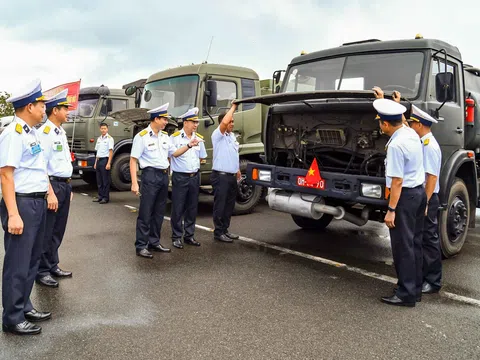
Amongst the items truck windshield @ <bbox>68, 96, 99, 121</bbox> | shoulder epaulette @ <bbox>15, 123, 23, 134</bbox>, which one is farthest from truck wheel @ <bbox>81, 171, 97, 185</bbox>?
shoulder epaulette @ <bbox>15, 123, 23, 134</bbox>

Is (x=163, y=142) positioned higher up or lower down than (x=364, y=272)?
higher up

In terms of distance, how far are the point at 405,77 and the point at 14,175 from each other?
12.8 feet

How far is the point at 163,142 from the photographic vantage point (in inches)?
200

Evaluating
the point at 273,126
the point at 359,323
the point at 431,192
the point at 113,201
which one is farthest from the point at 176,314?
the point at 113,201

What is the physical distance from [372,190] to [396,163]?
2.69ft

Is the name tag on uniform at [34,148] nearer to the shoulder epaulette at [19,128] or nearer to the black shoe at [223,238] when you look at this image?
the shoulder epaulette at [19,128]

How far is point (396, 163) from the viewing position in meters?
3.50

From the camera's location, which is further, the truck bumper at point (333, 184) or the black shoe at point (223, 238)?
the black shoe at point (223, 238)

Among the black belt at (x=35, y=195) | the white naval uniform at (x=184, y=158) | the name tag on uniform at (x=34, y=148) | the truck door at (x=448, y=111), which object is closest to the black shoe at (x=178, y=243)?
the white naval uniform at (x=184, y=158)

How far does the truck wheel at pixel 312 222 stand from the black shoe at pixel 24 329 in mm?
4117

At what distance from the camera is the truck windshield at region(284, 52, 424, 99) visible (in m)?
4.68

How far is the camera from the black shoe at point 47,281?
397 cm

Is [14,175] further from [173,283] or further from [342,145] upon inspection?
[342,145]

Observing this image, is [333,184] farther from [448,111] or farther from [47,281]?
[47,281]
